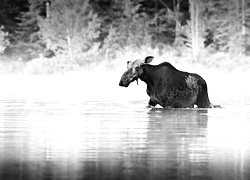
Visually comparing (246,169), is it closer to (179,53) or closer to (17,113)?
(17,113)

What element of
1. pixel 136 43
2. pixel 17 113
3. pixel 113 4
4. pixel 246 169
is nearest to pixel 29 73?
pixel 136 43

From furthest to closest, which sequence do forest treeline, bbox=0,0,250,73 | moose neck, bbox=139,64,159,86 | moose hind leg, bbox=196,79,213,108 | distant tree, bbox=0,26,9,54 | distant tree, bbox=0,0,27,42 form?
1. distant tree, bbox=0,0,27,42
2. distant tree, bbox=0,26,9,54
3. forest treeline, bbox=0,0,250,73
4. moose hind leg, bbox=196,79,213,108
5. moose neck, bbox=139,64,159,86

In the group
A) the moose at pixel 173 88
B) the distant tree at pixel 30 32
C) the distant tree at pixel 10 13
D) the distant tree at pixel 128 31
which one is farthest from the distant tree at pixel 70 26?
the moose at pixel 173 88

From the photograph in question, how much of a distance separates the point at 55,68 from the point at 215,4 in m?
17.6

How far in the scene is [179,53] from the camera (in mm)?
75500

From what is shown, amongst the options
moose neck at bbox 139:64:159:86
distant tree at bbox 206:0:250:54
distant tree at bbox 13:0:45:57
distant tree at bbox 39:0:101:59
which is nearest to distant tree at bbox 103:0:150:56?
distant tree at bbox 39:0:101:59

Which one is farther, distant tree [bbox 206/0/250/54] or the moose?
distant tree [bbox 206/0/250/54]

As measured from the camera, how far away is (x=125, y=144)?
12.7 m

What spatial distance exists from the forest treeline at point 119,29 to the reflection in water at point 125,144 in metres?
48.8

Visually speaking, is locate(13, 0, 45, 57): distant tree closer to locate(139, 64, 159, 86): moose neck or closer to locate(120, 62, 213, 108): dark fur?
locate(139, 64, 159, 86): moose neck

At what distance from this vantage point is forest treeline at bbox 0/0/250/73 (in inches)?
2813

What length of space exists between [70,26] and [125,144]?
59.2 metres

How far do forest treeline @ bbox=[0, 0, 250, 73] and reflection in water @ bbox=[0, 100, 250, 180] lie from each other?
4877cm

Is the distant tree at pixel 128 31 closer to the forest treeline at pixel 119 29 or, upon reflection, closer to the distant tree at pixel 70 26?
the forest treeline at pixel 119 29
